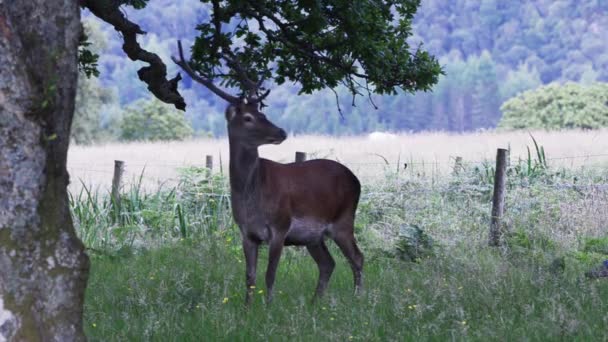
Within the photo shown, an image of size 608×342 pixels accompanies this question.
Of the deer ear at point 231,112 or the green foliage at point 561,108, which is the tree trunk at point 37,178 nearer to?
the deer ear at point 231,112

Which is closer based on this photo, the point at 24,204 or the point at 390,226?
the point at 24,204

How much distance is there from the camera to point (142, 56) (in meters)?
9.41

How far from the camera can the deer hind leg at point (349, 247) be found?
9219 millimetres

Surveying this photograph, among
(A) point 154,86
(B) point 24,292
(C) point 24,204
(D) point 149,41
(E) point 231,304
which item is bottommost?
(E) point 231,304

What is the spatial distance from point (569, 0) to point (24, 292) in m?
176

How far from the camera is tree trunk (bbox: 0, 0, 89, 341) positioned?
15.0 feet

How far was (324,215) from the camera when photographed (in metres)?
9.17

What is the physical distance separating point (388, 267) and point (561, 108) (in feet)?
231

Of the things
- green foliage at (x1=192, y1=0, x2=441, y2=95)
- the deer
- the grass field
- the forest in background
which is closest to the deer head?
the deer

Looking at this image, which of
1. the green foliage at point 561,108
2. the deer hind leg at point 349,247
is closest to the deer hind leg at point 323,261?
the deer hind leg at point 349,247

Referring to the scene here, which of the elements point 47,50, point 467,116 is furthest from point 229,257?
point 467,116

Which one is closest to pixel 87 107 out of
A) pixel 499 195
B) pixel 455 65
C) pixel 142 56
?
pixel 499 195

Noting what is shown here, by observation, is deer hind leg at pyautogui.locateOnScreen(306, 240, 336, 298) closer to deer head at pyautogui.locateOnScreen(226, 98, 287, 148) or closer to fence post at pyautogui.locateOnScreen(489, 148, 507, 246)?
deer head at pyautogui.locateOnScreen(226, 98, 287, 148)

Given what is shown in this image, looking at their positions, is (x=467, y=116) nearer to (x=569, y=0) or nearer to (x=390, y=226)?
(x=569, y=0)
